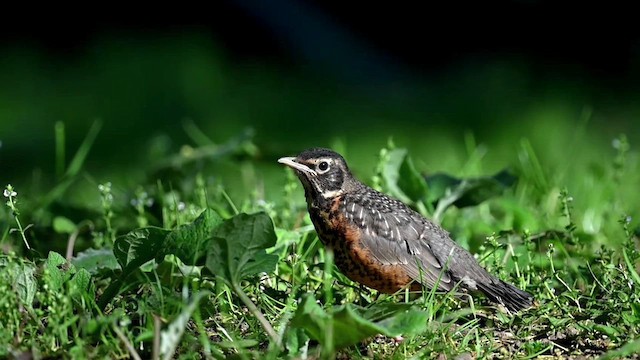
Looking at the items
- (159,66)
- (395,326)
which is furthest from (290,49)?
(395,326)

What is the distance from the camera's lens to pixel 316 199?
535 cm

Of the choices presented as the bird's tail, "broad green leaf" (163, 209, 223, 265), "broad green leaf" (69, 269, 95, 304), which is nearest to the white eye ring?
the bird's tail

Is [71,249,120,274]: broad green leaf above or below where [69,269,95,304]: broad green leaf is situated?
below

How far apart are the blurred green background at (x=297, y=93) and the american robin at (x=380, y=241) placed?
61.6 inches

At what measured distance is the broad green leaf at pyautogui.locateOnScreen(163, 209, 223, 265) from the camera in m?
4.25

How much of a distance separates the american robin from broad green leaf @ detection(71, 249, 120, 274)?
3.13 ft

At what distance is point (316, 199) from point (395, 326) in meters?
1.56

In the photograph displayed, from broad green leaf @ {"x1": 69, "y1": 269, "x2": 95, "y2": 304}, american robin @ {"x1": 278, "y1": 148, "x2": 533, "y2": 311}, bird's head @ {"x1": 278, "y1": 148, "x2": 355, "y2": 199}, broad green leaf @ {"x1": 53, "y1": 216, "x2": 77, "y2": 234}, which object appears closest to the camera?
broad green leaf @ {"x1": 69, "y1": 269, "x2": 95, "y2": 304}

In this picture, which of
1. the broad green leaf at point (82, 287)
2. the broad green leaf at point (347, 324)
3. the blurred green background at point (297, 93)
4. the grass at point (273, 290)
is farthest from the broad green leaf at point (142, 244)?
the blurred green background at point (297, 93)

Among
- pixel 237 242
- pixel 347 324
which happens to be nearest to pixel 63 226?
pixel 237 242

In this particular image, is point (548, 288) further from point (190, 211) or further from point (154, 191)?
point (154, 191)

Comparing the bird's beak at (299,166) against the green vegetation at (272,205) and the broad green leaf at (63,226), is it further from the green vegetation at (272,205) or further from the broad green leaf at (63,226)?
the broad green leaf at (63,226)

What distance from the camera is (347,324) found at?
3.79 metres

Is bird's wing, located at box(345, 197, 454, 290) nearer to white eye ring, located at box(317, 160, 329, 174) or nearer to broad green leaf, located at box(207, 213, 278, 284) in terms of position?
white eye ring, located at box(317, 160, 329, 174)
